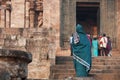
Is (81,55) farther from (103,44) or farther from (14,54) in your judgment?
(103,44)

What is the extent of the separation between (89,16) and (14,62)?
19.8 m

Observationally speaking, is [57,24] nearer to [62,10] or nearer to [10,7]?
[62,10]

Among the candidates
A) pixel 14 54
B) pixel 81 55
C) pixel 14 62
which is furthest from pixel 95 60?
pixel 14 54

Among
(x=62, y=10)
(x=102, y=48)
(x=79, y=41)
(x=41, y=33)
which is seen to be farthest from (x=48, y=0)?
(x=79, y=41)

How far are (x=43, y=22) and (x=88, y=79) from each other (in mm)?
12725

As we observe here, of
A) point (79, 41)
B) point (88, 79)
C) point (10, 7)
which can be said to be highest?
point (10, 7)

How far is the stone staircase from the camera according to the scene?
48.8 feet

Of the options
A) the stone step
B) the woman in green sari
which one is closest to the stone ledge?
the woman in green sari

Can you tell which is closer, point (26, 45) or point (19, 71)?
Answer: point (19, 71)

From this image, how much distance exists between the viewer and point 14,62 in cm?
898

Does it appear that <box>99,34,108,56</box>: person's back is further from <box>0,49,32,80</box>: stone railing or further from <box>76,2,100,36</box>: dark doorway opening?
<box>0,49,32,80</box>: stone railing

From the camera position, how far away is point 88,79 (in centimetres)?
1134

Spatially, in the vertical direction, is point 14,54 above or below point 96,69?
above

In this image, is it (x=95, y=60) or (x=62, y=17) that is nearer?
(x=95, y=60)
